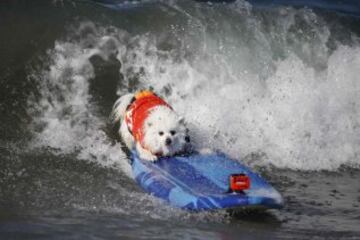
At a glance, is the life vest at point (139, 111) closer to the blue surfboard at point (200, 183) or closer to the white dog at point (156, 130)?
the white dog at point (156, 130)

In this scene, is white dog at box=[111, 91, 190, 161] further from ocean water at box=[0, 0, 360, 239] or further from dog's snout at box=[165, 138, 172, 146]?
ocean water at box=[0, 0, 360, 239]

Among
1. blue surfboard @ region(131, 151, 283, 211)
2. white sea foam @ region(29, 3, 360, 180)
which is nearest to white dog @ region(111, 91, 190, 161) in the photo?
blue surfboard @ region(131, 151, 283, 211)

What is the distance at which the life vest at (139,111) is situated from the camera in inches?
305

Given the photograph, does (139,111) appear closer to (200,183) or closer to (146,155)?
(146,155)

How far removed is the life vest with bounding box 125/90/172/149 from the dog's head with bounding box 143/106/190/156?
0.10 m

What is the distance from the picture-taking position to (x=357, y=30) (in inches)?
497

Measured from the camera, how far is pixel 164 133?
752 cm

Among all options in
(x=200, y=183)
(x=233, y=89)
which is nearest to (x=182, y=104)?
(x=233, y=89)

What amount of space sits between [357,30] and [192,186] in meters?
6.85

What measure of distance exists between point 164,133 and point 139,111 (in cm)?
57

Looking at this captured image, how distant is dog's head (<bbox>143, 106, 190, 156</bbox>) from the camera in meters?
7.52

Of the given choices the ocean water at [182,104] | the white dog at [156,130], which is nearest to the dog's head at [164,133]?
the white dog at [156,130]

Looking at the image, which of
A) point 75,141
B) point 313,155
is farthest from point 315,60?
point 75,141

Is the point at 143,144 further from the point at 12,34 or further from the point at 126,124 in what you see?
the point at 12,34
